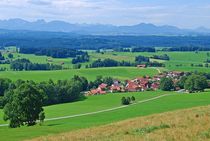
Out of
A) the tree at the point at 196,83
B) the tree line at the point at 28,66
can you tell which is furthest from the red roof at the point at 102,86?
the tree line at the point at 28,66

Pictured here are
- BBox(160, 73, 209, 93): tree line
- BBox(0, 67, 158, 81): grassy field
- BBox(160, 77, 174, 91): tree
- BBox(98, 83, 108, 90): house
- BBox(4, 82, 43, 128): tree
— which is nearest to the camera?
BBox(4, 82, 43, 128): tree

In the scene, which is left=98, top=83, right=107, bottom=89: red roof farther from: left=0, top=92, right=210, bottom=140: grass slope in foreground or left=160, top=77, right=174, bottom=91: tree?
left=0, top=92, right=210, bottom=140: grass slope in foreground

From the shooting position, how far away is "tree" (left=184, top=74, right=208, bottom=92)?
340 ft

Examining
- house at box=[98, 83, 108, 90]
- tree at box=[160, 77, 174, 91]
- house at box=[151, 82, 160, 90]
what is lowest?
house at box=[98, 83, 108, 90]

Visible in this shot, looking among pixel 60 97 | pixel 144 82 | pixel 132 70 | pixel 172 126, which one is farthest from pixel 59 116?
pixel 132 70

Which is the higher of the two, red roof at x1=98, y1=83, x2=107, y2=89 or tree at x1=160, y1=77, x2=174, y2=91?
tree at x1=160, y1=77, x2=174, y2=91

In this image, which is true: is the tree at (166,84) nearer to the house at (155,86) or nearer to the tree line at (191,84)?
the tree line at (191,84)

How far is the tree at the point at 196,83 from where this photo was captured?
103688 millimetres

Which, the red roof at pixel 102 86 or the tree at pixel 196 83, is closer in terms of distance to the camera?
the tree at pixel 196 83

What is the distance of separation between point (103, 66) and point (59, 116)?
11848cm

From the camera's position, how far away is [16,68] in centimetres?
17238

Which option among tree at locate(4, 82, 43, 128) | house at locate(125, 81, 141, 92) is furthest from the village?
tree at locate(4, 82, 43, 128)

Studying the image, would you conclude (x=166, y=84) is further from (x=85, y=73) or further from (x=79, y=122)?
(x=79, y=122)

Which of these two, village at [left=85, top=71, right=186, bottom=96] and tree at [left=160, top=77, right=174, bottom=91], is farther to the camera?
village at [left=85, top=71, right=186, bottom=96]
